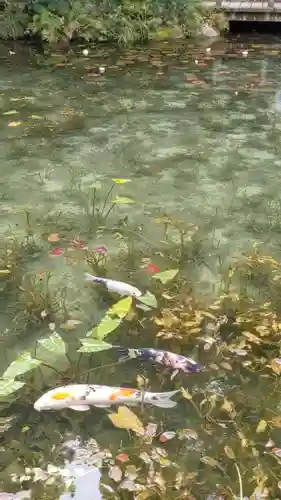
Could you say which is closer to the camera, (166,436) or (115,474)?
(115,474)

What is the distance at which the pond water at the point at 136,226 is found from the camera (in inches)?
102

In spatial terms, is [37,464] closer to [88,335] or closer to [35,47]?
[88,335]

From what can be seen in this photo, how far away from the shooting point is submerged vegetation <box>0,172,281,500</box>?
8.05 feet

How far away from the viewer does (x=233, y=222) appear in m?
4.60

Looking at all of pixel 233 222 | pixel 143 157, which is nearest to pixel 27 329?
pixel 233 222

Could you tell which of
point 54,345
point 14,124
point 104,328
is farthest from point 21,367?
point 14,124

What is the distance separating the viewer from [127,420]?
254cm

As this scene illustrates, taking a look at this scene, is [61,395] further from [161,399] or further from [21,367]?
[161,399]

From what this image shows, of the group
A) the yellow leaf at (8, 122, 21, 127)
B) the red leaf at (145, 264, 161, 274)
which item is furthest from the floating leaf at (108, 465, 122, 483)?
the yellow leaf at (8, 122, 21, 127)

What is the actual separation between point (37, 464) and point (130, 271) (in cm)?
168

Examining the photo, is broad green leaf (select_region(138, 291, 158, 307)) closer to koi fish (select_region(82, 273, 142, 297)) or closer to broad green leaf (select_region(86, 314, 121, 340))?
koi fish (select_region(82, 273, 142, 297))

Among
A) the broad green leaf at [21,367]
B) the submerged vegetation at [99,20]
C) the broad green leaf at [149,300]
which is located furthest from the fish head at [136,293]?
the submerged vegetation at [99,20]

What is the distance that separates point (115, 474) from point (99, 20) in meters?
10.2

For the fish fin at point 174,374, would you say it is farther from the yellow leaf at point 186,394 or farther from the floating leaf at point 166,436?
the floating leaf at point 166,436
